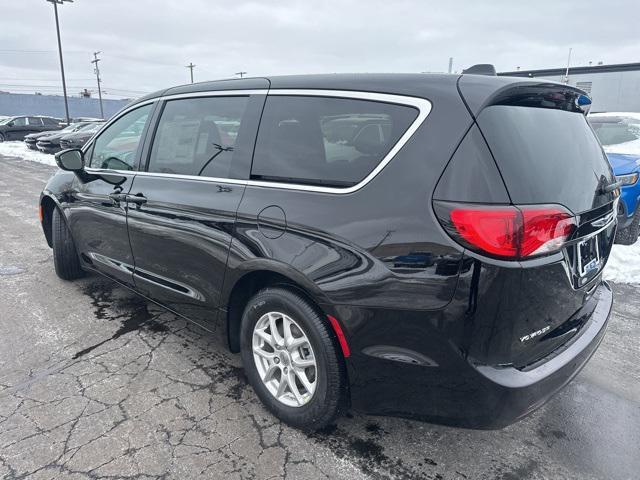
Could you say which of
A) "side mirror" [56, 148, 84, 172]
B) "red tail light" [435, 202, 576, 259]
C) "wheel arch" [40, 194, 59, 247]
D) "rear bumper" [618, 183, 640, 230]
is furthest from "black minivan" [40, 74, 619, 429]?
"rear bumper" [618, 183, 640, 230]

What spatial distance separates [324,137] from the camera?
7.48 feet

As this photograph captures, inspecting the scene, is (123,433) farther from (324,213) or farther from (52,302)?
(52,302)

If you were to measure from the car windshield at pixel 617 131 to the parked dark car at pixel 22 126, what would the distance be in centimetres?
2788

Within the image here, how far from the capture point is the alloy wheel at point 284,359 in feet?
7.54

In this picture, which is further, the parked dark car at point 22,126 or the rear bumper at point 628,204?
the parked dark car at point 22,126

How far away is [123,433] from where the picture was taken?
2.36 meters

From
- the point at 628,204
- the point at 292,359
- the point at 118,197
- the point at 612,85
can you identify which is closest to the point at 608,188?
the point at 292,359

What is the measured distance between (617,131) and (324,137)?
8.24 m

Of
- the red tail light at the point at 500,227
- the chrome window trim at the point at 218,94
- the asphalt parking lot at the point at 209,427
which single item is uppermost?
the chrome window trim at the point at 218,94

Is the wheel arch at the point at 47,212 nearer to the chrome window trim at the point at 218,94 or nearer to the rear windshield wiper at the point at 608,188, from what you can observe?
the chrome window trim at the point at 218,94

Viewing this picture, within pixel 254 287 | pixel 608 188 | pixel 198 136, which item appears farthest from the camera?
pixel 198 136

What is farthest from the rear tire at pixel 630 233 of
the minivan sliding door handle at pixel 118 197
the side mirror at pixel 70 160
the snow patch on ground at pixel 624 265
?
the side mirror at pixel 70 160

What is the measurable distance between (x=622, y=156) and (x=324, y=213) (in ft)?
18.3

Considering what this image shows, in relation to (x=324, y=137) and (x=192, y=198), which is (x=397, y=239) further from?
(x=192, y=198)
